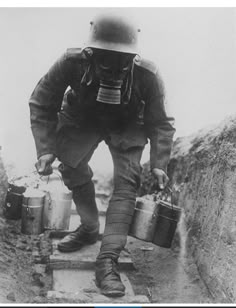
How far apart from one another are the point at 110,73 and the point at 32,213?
149cm

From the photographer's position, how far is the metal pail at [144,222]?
12.1 feet

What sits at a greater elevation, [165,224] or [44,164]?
[44,164]

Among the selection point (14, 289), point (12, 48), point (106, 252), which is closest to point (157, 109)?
point (106, 252)

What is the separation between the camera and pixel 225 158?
3498 millimetres

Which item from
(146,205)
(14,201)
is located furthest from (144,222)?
(14,201)

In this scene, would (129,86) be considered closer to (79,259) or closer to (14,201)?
(79,259)

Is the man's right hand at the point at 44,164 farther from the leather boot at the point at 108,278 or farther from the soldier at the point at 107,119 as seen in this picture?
the leather boot at the point at 108,278

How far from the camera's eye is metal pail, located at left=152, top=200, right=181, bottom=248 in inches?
147

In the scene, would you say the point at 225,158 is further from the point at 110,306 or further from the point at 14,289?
the point at 14,289

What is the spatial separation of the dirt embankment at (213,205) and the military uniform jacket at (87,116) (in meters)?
0.47

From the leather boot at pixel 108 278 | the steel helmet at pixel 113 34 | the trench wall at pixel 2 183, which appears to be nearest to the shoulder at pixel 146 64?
the steel helmet at pixel 113 34

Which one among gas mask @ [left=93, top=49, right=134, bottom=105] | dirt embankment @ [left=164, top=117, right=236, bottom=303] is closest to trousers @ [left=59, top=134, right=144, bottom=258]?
gas mask @ [left=93, top=49, right=134, bottom=105]

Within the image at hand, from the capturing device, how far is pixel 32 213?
151 inches

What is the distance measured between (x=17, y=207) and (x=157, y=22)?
7.42 ft
